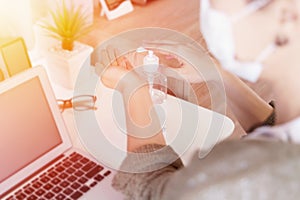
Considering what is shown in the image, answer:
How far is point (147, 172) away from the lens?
73 centimetres

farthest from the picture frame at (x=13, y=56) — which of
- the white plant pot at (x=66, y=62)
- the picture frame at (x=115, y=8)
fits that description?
the picture frame at (x=115, y=8)

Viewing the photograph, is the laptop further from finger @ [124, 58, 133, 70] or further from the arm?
finger @ [124, 58, 133, 70]

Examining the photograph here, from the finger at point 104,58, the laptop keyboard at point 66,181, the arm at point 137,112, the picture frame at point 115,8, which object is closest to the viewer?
the laptop keyboard at point 66,181

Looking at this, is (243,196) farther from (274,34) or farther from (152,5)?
→ (152,5)

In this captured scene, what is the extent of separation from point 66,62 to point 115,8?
33cm

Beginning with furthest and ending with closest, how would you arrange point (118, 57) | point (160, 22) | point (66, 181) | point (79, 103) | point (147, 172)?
point (160, 22) → point (118, 57) → point (79, 103) → point (66, 181) → point (147, 172)

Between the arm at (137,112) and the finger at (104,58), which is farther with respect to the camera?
the finger at (104,58)

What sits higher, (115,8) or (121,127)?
(115,8)

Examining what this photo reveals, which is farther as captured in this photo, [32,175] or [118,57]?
[118,57]

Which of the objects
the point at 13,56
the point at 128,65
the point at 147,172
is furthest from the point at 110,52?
the point at 147,172

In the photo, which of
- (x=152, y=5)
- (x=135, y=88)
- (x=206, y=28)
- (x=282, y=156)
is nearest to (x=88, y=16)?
(x=152, y=5)

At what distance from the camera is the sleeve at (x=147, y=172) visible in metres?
0.68

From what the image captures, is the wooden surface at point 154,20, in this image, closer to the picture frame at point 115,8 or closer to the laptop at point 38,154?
the picture frame at point 115,8

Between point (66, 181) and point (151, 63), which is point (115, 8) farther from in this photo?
point (66, 181)
